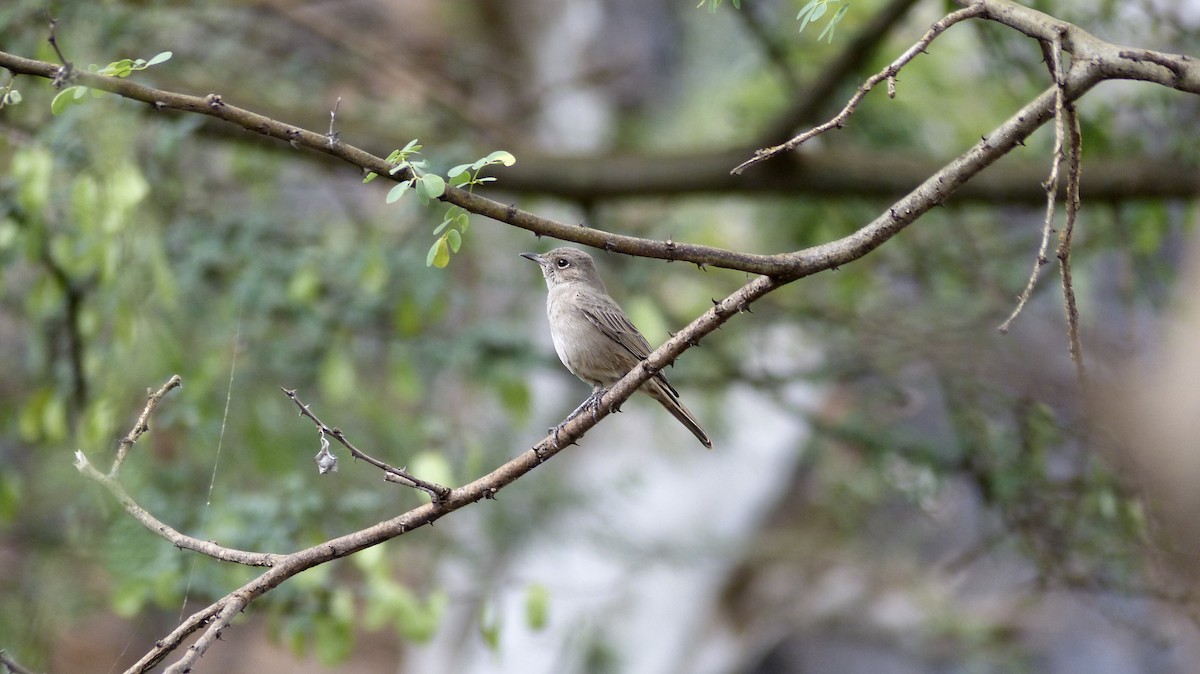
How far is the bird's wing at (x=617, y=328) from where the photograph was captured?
515 cm

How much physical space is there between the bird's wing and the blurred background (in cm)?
63

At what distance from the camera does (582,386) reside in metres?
10.9

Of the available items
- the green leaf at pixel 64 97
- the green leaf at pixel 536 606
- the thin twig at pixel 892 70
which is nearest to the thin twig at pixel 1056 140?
the thin twig at pixel 892 70

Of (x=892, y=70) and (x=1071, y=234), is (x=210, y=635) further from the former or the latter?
(x=1071, y=234)

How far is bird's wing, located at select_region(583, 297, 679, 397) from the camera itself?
5148 millimetres

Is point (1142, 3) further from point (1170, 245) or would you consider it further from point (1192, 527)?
point (1170, 245)

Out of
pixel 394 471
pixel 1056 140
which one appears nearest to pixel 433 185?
pixel 394 471

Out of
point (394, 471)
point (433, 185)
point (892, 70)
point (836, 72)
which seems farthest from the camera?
point (836, 72)

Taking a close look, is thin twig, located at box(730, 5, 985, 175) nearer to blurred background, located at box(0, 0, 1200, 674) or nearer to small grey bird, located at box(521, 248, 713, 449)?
blurred background, located at box(0, 0, 1200, 674)

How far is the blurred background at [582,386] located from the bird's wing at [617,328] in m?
0.63

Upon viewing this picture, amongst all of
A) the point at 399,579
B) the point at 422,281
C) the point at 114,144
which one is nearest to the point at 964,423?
the point at 422,281

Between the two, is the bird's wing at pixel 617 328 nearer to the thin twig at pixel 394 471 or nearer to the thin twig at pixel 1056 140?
the thin twig at pixel 394 471

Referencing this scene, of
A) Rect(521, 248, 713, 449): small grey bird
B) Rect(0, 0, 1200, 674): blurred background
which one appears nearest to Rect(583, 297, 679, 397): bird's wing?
Rect(521, 248, 713, 449): small grey bird

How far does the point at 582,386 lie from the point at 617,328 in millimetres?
5757
